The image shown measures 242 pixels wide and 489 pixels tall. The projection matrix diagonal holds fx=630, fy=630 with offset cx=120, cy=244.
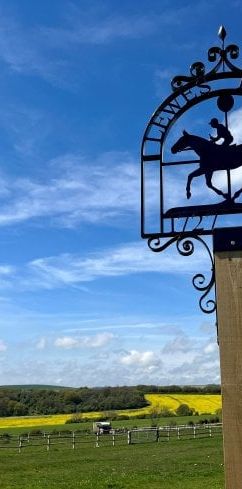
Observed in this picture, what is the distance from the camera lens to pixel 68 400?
7156 cm

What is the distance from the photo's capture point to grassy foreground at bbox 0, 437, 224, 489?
1577 cm

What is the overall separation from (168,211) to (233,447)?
59.6 inches

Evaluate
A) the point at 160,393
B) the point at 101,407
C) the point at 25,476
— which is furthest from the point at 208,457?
the point at 160,393

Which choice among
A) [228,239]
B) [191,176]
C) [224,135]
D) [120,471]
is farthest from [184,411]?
[228,239]

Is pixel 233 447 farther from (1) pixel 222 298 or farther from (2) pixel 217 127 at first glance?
(2) pixel 217 127

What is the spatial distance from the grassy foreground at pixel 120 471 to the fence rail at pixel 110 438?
5.27 meters

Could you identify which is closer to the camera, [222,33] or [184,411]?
[222,33]

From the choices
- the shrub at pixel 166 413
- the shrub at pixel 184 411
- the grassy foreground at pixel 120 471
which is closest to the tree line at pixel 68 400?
the shrub at pixel 166 413

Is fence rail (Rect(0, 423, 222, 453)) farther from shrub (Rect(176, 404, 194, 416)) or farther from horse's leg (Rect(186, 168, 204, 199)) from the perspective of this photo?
horse's leg (Rect(186, 168, 204, 199))

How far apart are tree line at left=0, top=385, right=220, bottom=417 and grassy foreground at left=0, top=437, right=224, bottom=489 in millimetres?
38985

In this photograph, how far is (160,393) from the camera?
79.6 metres

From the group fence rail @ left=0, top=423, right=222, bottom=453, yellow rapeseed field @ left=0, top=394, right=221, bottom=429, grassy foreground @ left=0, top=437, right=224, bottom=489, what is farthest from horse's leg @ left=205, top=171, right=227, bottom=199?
yellow rapeseed field @ left=0, top=394, right=221, bottom=429

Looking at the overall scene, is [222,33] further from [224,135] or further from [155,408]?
[155,408]

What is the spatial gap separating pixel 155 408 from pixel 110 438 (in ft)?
93.5
